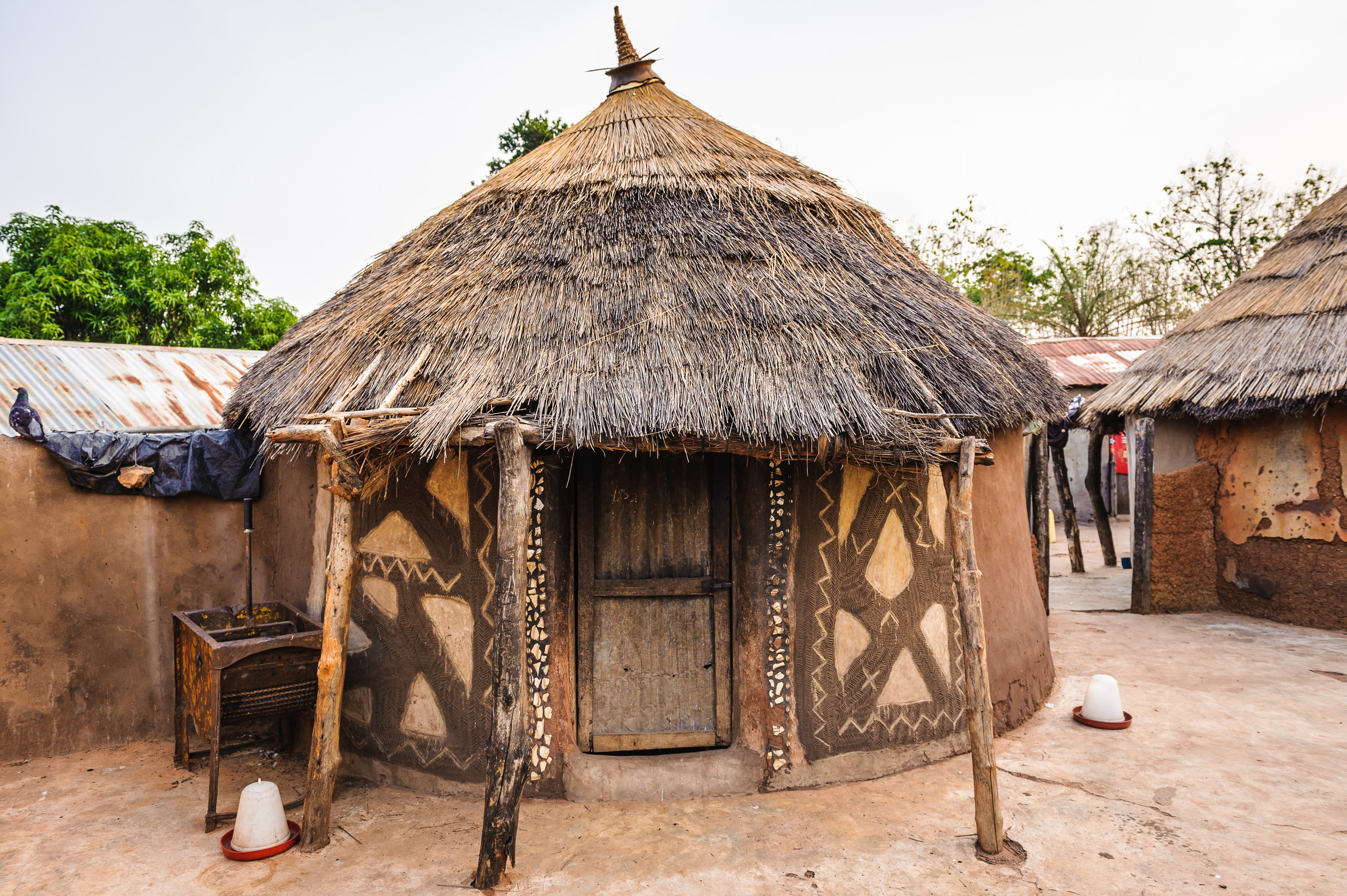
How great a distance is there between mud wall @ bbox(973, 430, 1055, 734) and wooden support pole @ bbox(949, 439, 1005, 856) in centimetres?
151

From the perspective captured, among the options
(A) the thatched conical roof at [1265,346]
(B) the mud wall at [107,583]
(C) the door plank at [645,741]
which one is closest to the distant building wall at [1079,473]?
(A) the thatched conical roof at [1265,346]

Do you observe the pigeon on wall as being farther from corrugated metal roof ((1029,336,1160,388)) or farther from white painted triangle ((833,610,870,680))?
corrugated metal roof ((1029,336,1160,388))

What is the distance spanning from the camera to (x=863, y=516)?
15.2ft

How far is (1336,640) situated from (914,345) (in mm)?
5786

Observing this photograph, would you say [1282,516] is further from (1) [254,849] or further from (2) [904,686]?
(1) [254,849]

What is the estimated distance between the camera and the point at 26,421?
5031 millimetres

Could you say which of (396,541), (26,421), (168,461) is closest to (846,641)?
(396,541)

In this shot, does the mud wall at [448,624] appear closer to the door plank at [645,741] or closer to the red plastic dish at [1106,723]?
the door plank at [645,741]

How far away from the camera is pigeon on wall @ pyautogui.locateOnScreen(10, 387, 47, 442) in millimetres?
5016

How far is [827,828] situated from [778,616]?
111 cm

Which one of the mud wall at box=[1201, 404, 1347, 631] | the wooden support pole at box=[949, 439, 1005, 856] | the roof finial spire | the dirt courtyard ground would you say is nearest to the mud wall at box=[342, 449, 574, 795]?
the dirt courtyard ground

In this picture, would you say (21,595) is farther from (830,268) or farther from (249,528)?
(830,268)

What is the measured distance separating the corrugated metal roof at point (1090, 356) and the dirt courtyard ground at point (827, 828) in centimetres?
1083

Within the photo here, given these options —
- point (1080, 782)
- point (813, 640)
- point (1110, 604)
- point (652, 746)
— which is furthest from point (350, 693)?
point (1110, 604)
